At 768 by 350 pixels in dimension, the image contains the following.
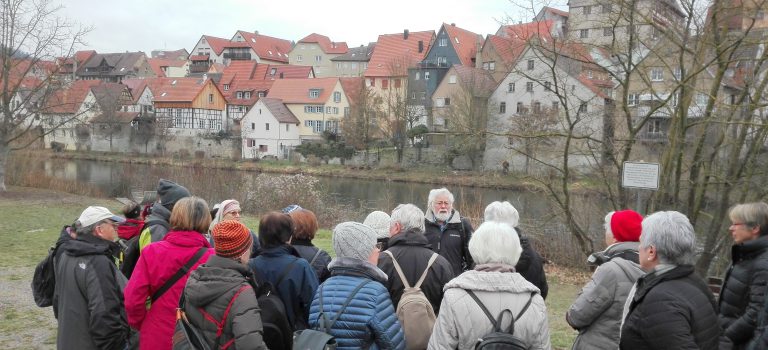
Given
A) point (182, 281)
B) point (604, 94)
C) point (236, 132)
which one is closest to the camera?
point (182, 281)

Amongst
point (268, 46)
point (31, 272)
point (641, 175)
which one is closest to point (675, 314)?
point (641, 175)

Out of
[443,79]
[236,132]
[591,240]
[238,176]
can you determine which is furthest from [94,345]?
[236,132]

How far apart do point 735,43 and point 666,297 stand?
833 cm

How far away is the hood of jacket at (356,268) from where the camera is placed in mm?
3354

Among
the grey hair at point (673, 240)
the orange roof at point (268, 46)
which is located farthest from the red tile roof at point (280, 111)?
the grey hair at point (673, 240)

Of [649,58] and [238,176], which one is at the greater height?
[649,58]

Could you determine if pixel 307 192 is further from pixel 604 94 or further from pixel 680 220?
pixel 680 220

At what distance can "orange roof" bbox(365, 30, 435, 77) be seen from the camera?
229 feet

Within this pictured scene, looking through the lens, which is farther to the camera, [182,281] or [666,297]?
[182,281]

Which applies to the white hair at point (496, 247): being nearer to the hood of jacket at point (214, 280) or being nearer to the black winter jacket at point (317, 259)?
the hood of jacket at point (214, 280)

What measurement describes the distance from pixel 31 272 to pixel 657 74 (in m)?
11.4

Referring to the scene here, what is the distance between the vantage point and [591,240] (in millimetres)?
12625

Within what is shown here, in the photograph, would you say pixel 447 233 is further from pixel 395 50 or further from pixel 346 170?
pixel 395 50

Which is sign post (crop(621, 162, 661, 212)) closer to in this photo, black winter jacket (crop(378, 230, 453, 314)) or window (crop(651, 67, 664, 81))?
window (crop(651, 67, 664, 81))
